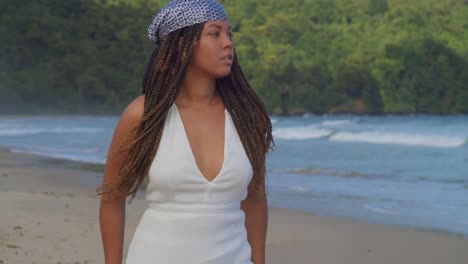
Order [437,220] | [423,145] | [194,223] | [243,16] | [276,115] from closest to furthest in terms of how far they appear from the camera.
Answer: [194,223]
[437,220]
[423,145]
[276,115]
[243,16]

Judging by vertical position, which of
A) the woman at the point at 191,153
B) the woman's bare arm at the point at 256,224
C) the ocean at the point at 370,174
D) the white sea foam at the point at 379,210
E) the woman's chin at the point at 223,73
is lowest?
the ocean at the point at 370,174

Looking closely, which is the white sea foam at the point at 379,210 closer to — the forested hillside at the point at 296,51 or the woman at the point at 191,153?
the woman at the point at 191,153

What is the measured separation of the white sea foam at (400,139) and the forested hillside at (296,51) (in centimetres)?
2942

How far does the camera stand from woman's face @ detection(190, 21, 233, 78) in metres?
1.96

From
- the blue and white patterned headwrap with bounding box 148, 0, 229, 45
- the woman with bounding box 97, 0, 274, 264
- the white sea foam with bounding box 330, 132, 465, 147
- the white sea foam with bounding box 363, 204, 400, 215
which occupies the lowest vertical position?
the white sea foam with bounding box 330, 132, 465, 147

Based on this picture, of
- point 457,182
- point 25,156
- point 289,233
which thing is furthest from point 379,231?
point 25,156

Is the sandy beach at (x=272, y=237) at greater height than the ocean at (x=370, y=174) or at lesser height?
greater

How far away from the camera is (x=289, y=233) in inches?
305

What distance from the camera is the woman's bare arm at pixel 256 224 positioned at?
6.73ft

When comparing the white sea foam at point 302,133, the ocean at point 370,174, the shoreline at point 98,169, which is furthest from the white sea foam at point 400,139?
the shoreline at point 98,169

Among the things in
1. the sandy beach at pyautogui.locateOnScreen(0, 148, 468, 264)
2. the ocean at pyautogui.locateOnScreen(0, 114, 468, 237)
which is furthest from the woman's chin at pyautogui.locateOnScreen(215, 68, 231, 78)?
the ocean at pyautogui.locateOnScreen(0, 114, 468, 237)

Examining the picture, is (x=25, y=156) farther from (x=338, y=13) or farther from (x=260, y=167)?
(x=338, y=13)

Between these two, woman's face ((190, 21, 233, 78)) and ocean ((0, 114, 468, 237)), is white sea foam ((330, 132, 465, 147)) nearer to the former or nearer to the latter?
ocean ((0, 114, 468, 237))

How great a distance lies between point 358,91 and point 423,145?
3511cm
